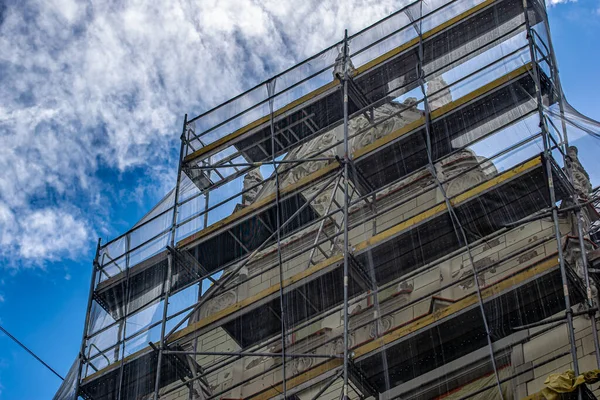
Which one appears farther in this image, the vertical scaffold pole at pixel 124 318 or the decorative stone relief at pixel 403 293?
the decorative stone relief at pixel 403 293

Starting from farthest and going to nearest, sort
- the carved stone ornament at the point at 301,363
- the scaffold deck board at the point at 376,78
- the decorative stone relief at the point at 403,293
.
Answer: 1. the scaffold deck board at the point at 376,78
2. the carved stone ornament at the point at 301,363
3. the decorative stone relief at the point at 403,293

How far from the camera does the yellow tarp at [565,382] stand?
50.0 feet

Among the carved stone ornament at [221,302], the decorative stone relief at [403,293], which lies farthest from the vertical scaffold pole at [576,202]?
the carved stone ornament at [221,302]

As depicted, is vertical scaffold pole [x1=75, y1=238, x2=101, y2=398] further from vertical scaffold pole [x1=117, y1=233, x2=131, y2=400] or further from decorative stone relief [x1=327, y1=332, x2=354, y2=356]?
decorative stone relief [x1=327, y1=332, x2=354, y2=356]

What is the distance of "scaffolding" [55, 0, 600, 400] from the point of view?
18656mm

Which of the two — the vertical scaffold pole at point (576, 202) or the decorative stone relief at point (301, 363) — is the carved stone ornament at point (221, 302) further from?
the vertical scaffold pole at point (576, 202)

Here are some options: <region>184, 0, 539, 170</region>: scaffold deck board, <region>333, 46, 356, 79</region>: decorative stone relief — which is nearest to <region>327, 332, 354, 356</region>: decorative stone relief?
<region>184, 0, 539, 170</region>: scaffold deck board

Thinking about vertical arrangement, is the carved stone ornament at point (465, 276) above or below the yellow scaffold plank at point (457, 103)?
below

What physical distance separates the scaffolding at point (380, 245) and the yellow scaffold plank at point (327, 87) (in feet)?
0.11

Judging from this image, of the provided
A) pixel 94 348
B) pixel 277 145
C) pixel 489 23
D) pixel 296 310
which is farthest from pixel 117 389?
pixel 489 23

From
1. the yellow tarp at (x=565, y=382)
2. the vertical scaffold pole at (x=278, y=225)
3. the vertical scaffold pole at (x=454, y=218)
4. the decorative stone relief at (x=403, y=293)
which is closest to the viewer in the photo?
the yellow tarp at (x=565, y=382)

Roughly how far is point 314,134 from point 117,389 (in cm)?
660

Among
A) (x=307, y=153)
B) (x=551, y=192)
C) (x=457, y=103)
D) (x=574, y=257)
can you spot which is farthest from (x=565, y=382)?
(x=307, y=153)

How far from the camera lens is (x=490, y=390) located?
1938 centimetres
